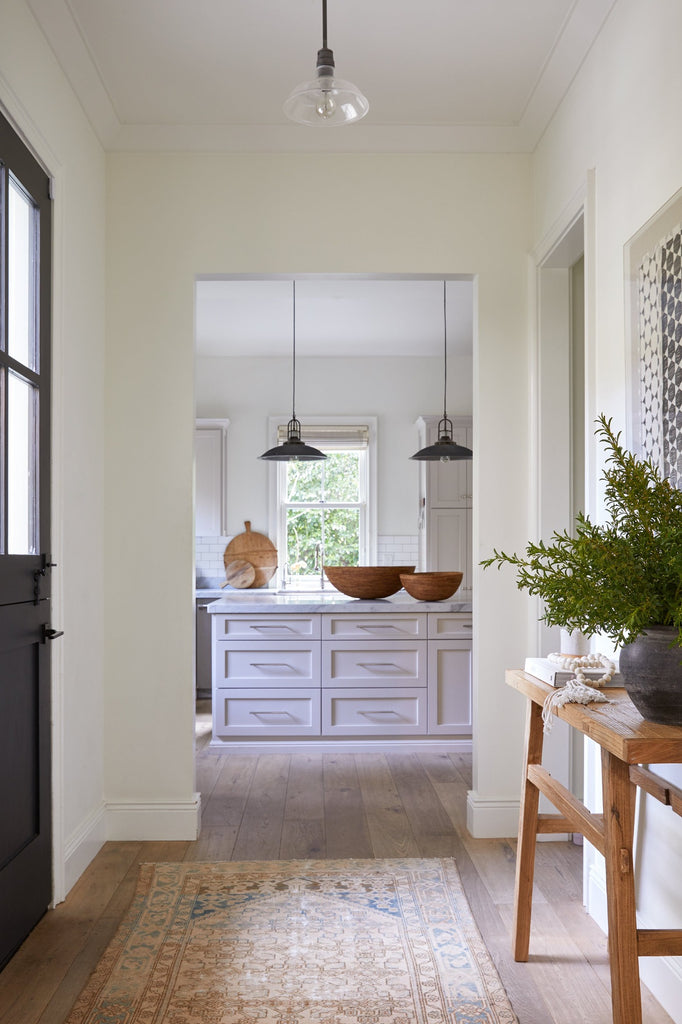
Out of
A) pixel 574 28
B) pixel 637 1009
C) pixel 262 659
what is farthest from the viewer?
pixel 262 659

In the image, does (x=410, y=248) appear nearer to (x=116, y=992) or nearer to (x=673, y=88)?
(x=673, y=88)

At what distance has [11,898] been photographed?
260cm

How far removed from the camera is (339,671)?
206 inches

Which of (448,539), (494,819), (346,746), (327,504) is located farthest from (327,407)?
(494,819)

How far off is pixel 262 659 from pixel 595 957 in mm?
2880

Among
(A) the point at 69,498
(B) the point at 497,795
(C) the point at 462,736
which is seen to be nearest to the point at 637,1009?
(B) the point at 497,795

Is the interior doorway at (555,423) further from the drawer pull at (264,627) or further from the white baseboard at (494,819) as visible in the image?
the drawer pull at (264,627)

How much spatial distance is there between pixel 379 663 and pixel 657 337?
3.22 metres

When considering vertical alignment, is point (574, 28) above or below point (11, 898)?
above

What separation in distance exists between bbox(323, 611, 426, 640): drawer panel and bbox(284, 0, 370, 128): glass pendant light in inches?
128

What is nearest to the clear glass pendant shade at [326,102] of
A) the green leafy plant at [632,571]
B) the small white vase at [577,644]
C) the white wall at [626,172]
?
the white wall at [626,172]

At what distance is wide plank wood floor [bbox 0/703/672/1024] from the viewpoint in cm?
244

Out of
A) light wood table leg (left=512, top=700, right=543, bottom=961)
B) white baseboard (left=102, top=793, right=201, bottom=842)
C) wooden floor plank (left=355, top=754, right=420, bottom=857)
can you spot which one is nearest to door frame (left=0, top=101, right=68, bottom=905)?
white baseboard (left=102, top=793, right=201, bottom=842)

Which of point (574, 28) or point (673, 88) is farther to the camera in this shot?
point (574, 28)
